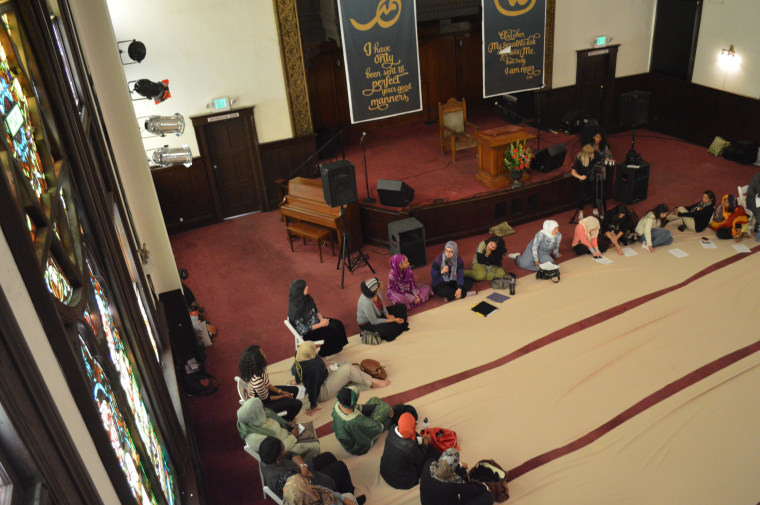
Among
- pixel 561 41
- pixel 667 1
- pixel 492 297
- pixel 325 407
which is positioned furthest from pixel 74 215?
pixel 667 1

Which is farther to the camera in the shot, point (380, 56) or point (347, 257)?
point (347, 257)

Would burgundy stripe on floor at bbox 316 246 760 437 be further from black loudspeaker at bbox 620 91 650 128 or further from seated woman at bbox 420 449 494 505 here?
black loudspeaker at bbox 620 91 650 128

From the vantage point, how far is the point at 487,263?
8234 mm

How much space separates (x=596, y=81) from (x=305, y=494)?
1150 centimetres

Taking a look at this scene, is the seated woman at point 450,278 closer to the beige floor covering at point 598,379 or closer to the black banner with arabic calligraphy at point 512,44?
the beige floor covering at point 598,379

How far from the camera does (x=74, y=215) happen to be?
2.90 metres

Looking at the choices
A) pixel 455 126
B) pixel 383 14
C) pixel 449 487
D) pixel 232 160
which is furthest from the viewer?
pixel 455 126

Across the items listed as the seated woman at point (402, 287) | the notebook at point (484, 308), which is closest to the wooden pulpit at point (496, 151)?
the notebook at point (484, 308)

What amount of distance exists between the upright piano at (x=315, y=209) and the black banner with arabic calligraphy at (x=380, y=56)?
4.48ft

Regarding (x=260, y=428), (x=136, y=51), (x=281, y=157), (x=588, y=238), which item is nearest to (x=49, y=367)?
(x=260, y=428)

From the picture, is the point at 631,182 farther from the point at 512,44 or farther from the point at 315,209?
the point at 315,209

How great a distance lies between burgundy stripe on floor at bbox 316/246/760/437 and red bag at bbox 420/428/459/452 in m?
0.73

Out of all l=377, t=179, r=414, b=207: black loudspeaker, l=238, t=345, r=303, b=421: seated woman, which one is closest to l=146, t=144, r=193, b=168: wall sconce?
l=377, t=179, r=414, b=207: black loudspeaker

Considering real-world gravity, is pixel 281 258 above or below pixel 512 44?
below
